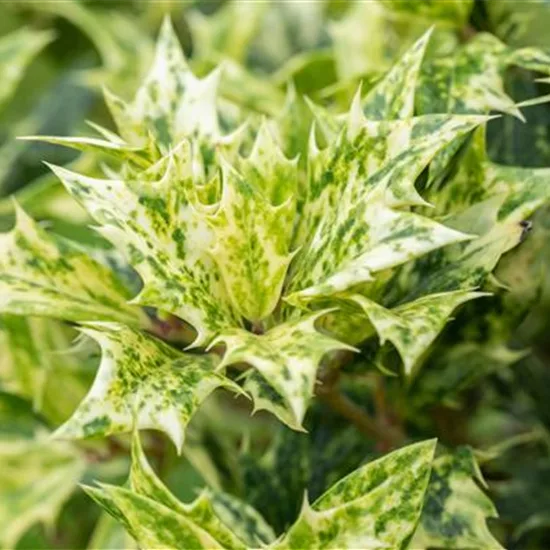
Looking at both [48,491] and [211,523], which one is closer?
[211,523]

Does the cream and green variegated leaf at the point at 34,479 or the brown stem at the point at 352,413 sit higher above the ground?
the brown stem at the point at 352,413

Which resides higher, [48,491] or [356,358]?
[356,358]

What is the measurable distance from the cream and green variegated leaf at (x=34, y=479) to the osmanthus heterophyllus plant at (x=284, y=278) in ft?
0.83

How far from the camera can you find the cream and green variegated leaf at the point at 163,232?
0.71 meters

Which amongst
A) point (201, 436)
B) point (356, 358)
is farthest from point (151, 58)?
point (356, 358)

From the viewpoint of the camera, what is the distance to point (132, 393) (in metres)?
0.69

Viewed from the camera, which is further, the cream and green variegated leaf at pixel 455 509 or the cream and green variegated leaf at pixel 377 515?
the cream and green variegated leaf at pixel 455 509

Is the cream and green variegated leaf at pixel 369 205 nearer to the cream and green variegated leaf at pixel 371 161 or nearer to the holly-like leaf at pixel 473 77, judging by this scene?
the cream and green variegated leaf at pixel 371 161

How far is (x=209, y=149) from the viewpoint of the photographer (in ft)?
2.84

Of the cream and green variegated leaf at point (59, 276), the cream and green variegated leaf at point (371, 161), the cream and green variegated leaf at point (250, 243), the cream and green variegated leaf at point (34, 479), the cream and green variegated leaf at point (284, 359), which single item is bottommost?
the cream and green variegated leaf at point (34, 479)

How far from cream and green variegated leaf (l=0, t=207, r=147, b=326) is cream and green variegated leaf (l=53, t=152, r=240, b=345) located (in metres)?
0.11

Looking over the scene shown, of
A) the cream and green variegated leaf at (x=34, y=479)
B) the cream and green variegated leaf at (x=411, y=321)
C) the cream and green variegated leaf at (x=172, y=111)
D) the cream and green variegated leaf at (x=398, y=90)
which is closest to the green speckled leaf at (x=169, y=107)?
the cream and green variegated leaf at (x=172, y=111)

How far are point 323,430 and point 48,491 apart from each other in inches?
10.4

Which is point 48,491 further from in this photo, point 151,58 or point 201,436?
point 151,58
